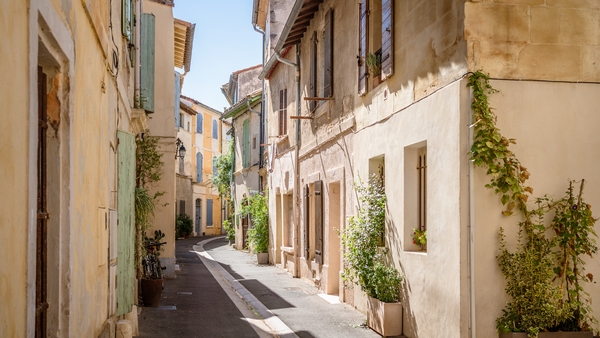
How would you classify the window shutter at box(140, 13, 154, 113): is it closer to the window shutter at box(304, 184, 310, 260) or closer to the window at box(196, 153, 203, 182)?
the window shutter at box(304, 184, 310, 260)

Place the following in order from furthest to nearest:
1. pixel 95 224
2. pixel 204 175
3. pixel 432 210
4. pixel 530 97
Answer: pixel 204 175 → pixel 432 210 → pixel 530 97 → pixel 95 224

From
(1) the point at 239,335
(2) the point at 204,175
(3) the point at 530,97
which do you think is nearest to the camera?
(3) the point at 530,97

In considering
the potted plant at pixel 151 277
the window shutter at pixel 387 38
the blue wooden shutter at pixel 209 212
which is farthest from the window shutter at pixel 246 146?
the blue wooden shutter at pixel 209 212

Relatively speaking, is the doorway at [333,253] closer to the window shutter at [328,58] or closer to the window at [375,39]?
the window shutter at [328,58]

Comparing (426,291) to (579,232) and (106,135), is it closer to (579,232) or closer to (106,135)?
(579,232)

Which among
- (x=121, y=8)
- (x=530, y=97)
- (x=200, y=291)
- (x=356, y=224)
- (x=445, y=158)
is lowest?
(x=200, y=291)

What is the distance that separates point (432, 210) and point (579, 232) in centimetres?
160

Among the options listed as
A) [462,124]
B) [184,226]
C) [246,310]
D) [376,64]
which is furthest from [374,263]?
[184,226]

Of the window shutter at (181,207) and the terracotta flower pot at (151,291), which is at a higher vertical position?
the window shutter at (181,207)

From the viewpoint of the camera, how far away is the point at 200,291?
1309 centimetres

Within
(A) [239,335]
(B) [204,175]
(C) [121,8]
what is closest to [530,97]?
(A) [239,335]

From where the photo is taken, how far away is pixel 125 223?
8.41 metres

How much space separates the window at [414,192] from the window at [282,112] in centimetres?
971

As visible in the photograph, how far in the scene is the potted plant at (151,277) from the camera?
35.5 feet
